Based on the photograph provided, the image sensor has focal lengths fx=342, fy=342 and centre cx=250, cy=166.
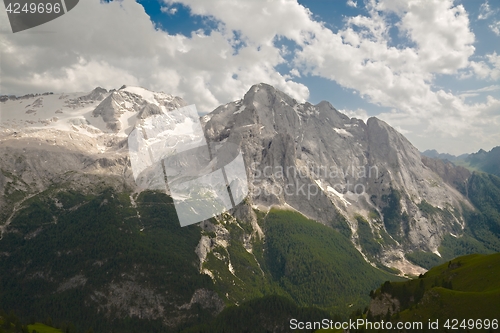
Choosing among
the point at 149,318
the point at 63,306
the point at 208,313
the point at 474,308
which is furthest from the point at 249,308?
the point at 474,308

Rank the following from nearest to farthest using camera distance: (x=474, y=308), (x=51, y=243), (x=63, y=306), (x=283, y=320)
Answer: (x=474, y=308)
(x=283, y=320)
(x=63, y=306)
(x=51, y=243)

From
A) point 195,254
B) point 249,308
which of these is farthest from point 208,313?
point 195,254

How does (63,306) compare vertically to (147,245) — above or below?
below

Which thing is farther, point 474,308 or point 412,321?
point 412,321

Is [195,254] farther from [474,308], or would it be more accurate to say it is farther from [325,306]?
[474,308]

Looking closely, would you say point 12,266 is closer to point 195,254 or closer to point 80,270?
point 80,270

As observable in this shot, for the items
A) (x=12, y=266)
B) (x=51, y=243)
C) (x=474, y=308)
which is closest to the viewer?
(x=474, y=308)

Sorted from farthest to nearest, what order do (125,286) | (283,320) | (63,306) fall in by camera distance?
(125,286)
(63,306)
(283,320)

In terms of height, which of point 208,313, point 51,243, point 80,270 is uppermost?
point 51,243

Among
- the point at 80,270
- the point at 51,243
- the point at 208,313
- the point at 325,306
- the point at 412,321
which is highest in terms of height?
the point at 51,243
